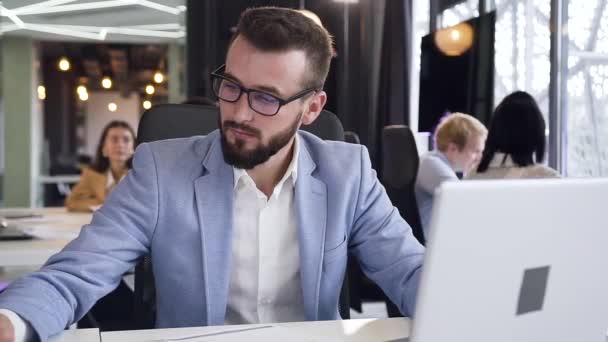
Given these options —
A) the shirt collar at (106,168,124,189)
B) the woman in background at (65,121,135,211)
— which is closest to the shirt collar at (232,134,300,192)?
the woman in background at (65,121,135,211)

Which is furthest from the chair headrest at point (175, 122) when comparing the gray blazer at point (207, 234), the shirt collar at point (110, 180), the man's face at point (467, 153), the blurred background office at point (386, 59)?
the man's face at point (467, 153)

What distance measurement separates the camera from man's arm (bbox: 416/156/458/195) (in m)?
3.56

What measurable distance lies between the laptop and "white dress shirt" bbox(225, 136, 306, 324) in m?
0.68

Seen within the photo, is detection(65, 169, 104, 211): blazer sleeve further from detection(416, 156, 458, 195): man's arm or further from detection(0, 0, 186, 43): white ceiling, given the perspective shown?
detection(0, 0, 186, 43): white ceiling

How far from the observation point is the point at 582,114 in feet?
13.2

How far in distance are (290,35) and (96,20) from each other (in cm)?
A: 697

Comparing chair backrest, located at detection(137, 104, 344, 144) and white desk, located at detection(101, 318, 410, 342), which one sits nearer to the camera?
white desk, located at detection(101, 318, 410, 342)

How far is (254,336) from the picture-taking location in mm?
1118

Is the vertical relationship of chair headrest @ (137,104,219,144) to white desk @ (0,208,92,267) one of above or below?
above

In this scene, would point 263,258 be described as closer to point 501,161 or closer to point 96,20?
point 501,161

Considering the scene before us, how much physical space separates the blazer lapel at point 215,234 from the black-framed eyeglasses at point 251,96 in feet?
0.52

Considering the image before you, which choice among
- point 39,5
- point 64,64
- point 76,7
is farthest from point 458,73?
point 64,64

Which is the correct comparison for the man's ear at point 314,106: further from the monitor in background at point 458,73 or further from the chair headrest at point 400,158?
the monitor in background at point 458,73

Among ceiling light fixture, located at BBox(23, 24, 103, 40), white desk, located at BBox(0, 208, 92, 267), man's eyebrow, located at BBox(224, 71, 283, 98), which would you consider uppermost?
ceiling light fixture, located at BBox(23, 24, 103, 40)
